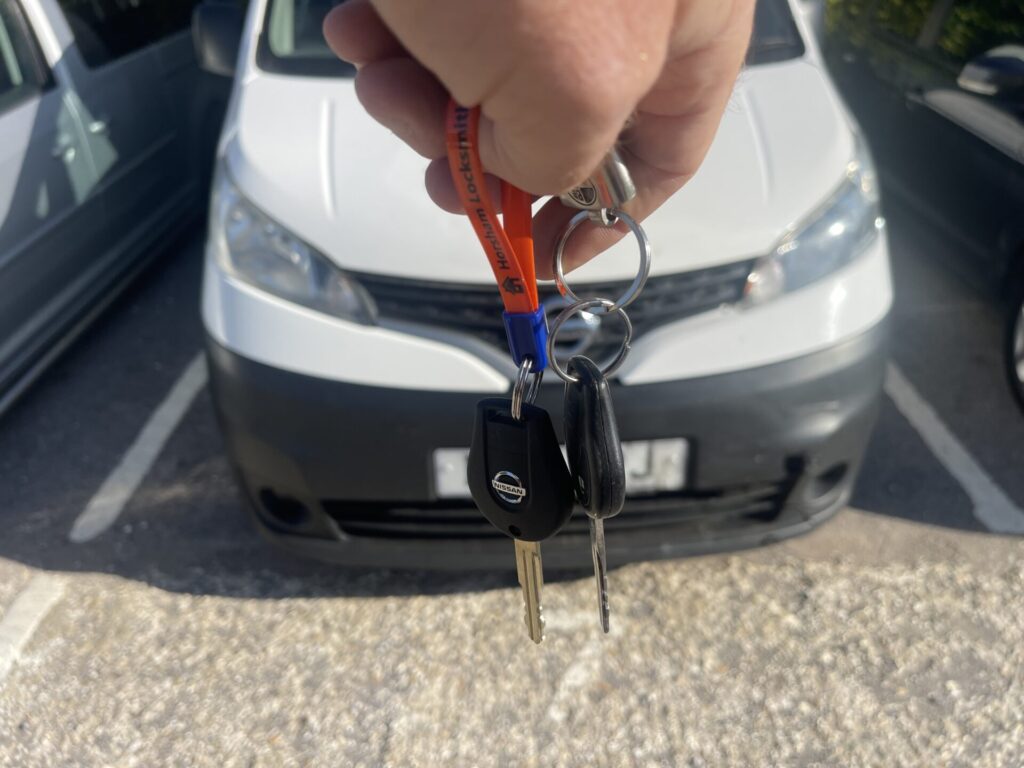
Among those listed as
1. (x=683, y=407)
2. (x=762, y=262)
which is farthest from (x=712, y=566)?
(x=762, y=262)

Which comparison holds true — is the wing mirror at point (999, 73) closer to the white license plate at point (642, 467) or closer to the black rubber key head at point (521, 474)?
the white license plate at point (642, 467)

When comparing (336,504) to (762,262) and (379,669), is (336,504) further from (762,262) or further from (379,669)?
(762,262)

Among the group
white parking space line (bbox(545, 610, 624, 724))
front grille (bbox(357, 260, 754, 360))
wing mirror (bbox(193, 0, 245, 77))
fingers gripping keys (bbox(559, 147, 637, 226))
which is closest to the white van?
front grille (bbox(357, 260, 754, 360))

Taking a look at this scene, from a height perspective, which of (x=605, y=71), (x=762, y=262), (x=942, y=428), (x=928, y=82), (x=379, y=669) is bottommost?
(x=942, y=428)

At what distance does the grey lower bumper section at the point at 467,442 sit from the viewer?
1.93 m

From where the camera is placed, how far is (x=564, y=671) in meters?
2.11

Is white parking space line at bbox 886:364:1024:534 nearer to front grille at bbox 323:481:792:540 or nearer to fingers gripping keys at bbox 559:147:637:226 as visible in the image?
front grille at bbox 323:481:792:540

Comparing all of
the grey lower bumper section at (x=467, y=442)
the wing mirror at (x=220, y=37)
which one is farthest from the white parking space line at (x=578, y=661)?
the wing mirror at (x=220, y=37)

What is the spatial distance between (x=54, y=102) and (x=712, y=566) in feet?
8.91

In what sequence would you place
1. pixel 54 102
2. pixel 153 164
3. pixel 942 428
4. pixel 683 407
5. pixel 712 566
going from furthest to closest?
1. pixel 153 164
2. pixel 54 102
3. pixel 942 428
4. pixel 712 566
5. pixel 683 407

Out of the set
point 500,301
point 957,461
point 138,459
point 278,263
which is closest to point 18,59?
point 138,459

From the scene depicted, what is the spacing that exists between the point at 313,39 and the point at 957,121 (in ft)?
7.21

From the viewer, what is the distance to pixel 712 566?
2412mm

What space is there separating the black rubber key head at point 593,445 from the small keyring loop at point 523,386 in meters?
0.05
